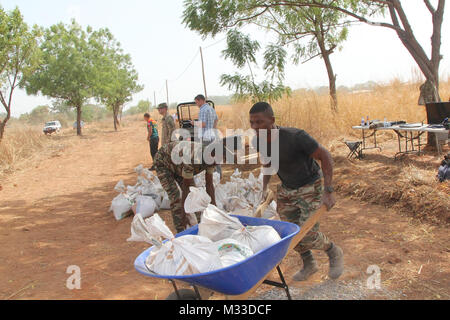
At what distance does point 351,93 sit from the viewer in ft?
44.1

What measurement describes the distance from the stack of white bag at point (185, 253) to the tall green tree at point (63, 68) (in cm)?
2351

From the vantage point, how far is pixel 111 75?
2800 cm

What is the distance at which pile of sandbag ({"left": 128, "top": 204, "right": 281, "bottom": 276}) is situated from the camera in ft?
6.44

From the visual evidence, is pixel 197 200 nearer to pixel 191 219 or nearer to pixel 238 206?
pixel 238 206

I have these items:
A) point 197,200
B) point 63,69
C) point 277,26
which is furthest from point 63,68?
point 197,200

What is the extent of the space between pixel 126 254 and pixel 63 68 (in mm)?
22078

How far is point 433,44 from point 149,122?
268 inches

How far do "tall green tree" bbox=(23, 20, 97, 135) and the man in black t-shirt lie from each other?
23036 millimetres

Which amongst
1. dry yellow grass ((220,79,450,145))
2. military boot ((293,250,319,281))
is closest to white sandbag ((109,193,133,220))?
military boot ((293,250,319,281))

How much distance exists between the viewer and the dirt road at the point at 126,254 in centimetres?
315

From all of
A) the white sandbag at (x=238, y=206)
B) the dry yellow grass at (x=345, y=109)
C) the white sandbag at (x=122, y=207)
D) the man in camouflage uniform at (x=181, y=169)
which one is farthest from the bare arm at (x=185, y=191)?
the dry yellow grass at (x=345, y=109)

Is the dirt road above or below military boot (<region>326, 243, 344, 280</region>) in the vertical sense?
below

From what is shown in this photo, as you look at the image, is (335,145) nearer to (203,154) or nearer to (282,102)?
(282,102)

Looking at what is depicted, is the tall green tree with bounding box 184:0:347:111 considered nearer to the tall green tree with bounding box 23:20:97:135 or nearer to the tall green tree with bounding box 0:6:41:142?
the tall green tree with bounding box 0:6:41:142
